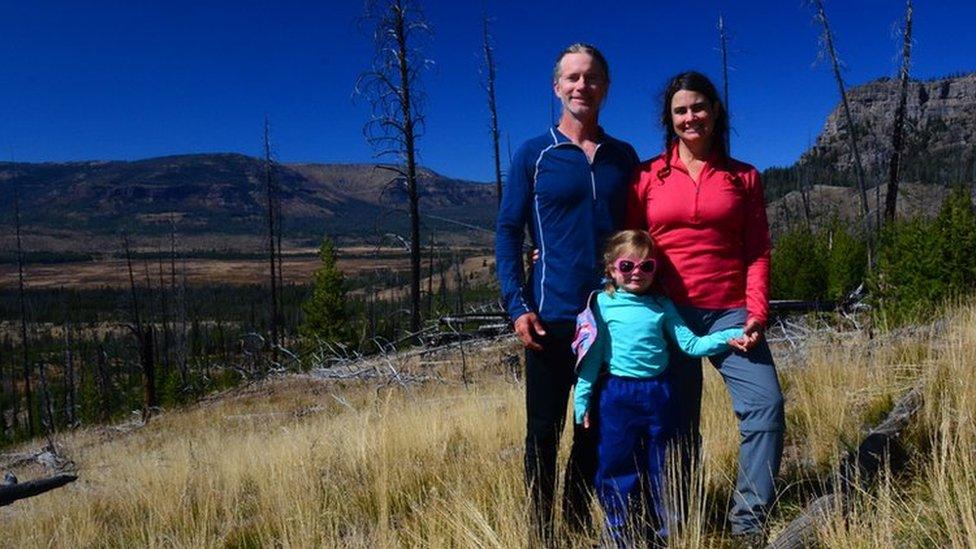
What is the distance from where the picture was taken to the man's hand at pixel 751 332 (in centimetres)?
247

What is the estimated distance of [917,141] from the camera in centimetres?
8531

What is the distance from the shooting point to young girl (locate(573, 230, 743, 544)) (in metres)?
2.50

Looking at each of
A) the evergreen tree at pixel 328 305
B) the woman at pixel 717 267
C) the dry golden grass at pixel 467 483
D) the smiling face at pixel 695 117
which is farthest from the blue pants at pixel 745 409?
the evergreen tree at pixel 328 305

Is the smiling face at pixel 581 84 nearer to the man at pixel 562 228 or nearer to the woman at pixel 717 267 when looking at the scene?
the man at pixel 562 228

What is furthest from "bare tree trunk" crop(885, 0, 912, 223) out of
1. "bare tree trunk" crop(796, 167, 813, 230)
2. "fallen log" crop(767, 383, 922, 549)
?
"fallen log" crop(767, 383, 922, 549)

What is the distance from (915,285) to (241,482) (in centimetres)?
946

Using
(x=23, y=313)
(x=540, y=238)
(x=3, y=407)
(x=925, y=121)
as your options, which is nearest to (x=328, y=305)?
(x=23, y=313)

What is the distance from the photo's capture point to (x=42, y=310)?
11531 centimetres

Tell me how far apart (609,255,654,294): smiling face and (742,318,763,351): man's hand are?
390mm

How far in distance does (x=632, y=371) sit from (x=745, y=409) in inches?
18.1

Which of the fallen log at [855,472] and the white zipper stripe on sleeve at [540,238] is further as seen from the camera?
the white zipper stripe on sleeve at [540,238]

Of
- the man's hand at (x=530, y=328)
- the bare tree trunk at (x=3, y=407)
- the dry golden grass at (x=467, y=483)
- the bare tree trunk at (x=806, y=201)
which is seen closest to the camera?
the dry golden grass at (x=467, y=483)

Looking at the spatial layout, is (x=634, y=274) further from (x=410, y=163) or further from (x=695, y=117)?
(x=410, y=163)

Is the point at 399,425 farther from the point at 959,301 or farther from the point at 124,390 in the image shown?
the point at 124,390
